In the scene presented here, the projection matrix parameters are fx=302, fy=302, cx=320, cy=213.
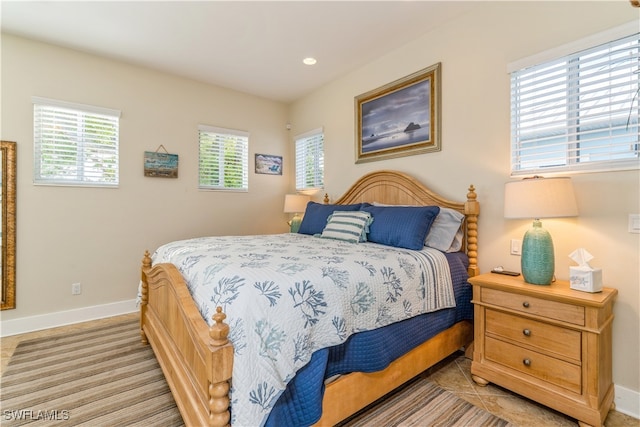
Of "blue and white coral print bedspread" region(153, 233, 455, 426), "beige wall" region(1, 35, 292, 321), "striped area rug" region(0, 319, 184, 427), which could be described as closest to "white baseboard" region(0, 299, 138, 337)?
"beige wall" region(1, 35, 292, 321)

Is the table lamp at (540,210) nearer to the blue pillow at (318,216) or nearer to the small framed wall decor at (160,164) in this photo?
the blue pillow at (318,216)

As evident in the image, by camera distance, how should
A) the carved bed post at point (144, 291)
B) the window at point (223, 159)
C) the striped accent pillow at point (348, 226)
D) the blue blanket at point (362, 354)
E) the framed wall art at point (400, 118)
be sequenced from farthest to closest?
the window at point (223, 159)
the framed wall art at point (400, 118)
the striped accent pillow at point (348, 226)
the carved bed post at point (144, 291)
the blue blanket at point (362, 354)

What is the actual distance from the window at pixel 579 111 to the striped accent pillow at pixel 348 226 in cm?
121

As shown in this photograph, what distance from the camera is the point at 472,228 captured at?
2.43 m

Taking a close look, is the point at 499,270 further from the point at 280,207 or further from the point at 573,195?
the point at 280,207

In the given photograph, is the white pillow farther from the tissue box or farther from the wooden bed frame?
the tissue box

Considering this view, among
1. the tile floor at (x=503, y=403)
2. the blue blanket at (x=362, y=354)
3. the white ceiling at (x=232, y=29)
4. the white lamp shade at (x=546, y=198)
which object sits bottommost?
the tile floor at (x=503, y=403)

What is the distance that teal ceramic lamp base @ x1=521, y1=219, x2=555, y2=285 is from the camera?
181cm

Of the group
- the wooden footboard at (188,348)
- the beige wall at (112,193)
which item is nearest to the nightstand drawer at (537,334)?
the wooden footboard at (188,348)

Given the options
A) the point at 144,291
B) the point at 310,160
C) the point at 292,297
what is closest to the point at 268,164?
the point at 310,160

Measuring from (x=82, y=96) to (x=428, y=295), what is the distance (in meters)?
3.83

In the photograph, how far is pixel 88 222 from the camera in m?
3.21

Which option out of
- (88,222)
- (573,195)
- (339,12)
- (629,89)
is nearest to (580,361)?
(573,195)

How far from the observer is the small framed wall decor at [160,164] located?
11.6 feet
